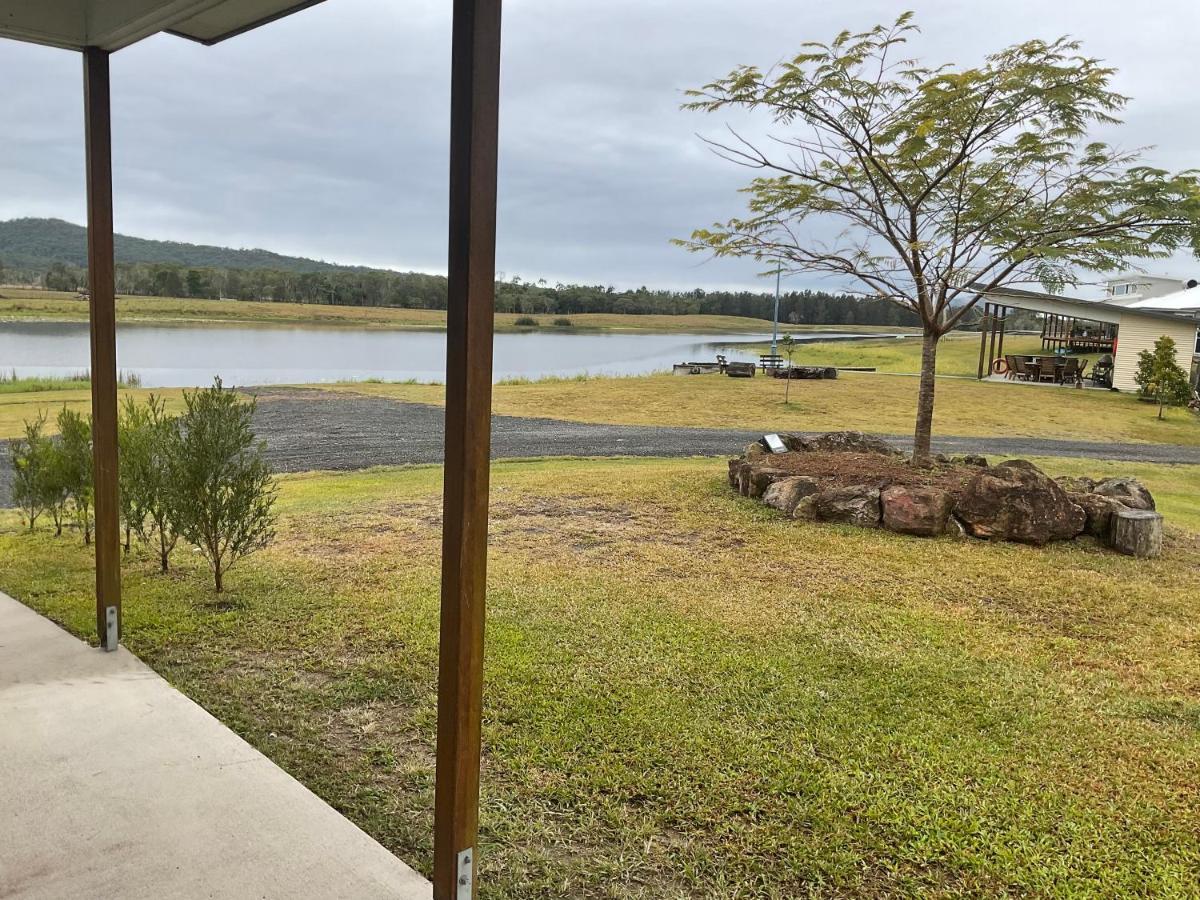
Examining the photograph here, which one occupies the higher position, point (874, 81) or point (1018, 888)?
point (874, 81)

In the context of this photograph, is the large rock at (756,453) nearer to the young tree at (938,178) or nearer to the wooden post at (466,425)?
the young tree at (938,178)

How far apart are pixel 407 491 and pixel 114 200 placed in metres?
4.48

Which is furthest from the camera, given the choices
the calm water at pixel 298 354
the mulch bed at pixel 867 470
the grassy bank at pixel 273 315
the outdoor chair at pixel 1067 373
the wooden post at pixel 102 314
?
the outdoor chair at pixel 1067 373

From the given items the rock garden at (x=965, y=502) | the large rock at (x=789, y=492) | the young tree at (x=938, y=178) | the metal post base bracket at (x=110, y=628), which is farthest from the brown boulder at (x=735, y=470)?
the metal post base bracket at (x=110, y=628)

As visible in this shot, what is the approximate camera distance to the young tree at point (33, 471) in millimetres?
4930

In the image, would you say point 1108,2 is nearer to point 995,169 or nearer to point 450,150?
point 995,169

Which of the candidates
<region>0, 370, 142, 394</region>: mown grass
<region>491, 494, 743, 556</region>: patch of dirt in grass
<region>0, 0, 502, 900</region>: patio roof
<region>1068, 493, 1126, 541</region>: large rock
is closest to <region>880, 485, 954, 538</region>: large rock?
<region>1068, 493, 1126, 541</region>: large rock

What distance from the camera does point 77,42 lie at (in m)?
2.77

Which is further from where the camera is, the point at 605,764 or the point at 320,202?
the point at 320,202

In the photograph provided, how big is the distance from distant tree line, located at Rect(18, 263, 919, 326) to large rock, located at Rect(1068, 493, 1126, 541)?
9.87ft

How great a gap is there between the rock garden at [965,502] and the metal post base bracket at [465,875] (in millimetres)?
4678

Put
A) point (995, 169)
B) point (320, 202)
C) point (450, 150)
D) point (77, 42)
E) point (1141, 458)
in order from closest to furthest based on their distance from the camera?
point (450, 150)
point (77, 42)
point (995, 169)
point (1141, 458)
point (320, 202)

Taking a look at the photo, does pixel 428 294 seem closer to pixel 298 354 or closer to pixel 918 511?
pixel 918 511

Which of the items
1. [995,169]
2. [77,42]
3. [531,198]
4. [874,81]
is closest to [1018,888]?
[77,42]
